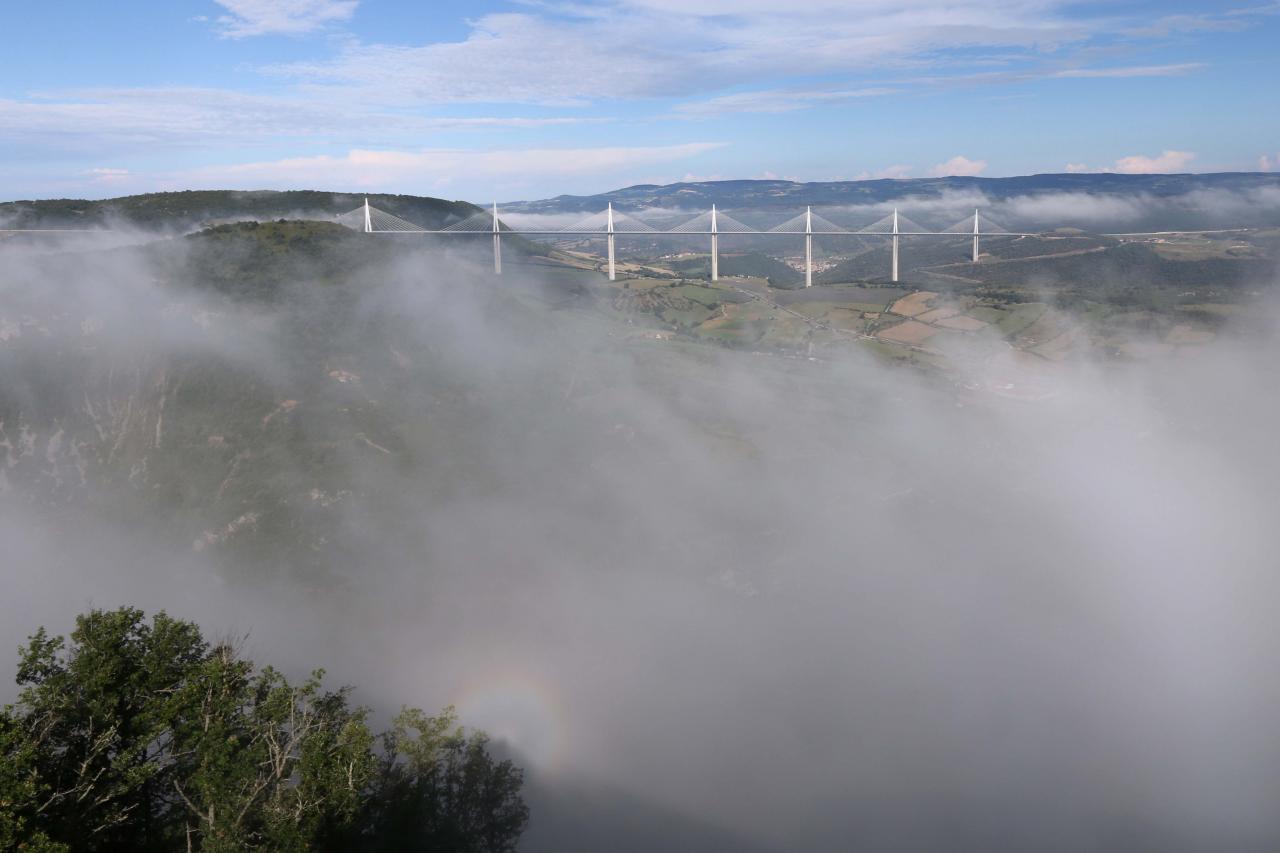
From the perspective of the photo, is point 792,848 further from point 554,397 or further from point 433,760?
point 554,397

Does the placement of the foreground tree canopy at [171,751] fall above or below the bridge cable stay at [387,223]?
below

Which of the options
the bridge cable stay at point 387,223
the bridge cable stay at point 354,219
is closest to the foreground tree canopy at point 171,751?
the bridge cable stay at point 387,223

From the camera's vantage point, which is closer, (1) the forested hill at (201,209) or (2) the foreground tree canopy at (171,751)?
(2) the foreground tree canopy at (171,751)

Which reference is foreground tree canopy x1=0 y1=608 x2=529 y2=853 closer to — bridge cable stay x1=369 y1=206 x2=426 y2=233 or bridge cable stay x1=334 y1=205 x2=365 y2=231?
bridge cable stay x1=369 y1=206 x2=426 y2=233

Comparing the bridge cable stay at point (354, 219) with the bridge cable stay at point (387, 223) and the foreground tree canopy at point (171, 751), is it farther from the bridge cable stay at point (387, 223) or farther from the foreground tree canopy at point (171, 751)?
the foreground tree canopy at point (171, 751)

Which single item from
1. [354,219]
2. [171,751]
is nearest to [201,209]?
[354,219]

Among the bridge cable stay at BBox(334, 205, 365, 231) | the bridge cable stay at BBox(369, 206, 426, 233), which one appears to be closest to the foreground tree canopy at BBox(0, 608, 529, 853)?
the bridge cable stay at BBox(369, 206, 426, 233)

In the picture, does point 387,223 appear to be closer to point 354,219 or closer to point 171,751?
point 354,219
